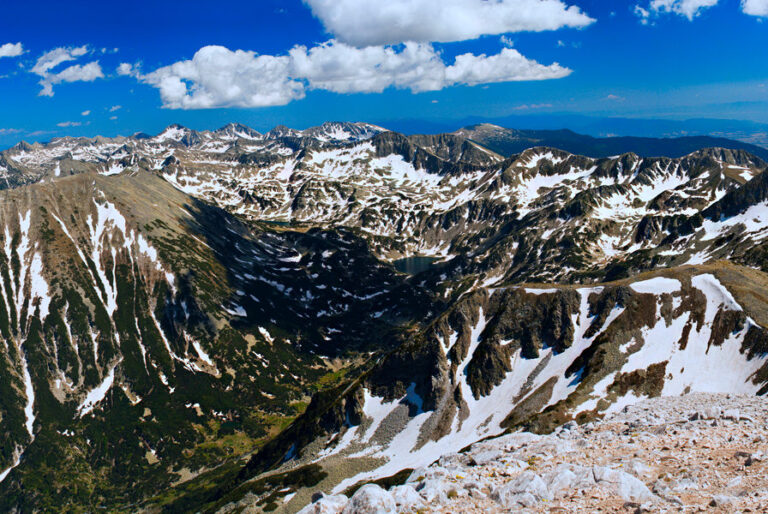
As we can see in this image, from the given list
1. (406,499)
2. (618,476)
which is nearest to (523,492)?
(618,476)

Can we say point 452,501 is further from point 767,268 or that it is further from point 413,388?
point 767,268

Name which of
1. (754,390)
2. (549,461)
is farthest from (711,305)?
(549,461)

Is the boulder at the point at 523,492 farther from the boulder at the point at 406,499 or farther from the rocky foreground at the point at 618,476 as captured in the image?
the boulder at the point at 406,499

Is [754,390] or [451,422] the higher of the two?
[754,390]

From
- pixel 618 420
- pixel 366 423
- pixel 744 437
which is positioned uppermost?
pixel 744 437

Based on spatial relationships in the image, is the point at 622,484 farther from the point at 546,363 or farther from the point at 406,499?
the point at 546,363

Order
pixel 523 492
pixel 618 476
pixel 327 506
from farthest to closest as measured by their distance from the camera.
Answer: pixel 327 506 → pixel 523 492 → pixel 618 476

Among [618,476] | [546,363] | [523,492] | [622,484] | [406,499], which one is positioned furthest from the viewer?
[546,363]

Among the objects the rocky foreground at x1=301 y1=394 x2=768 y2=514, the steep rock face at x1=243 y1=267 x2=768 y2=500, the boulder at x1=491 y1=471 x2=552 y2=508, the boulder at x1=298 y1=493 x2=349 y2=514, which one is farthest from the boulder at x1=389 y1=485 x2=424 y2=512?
the steep rock face at x1=243 y1=267 x2=768 y2=500

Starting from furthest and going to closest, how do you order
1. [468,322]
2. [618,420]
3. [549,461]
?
[468,322] → [618,420] → [549,461]
